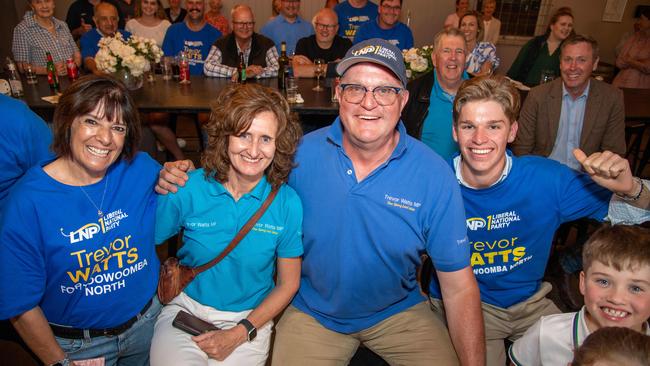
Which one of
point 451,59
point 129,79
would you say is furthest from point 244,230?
point 129,79

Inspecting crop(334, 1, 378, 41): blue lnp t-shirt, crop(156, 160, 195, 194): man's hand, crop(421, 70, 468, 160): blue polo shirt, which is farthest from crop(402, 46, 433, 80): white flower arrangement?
crop(156, 160, 195, 194): man's hand

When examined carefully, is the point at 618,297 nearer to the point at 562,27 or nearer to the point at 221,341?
the point at 221,341

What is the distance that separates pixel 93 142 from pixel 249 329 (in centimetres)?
97

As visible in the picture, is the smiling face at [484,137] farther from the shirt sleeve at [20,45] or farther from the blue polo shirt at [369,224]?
the shirt sleeve at [20,45]

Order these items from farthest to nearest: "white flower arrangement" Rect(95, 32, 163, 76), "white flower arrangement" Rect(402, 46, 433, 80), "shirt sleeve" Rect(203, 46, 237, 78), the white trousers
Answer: "shirt sleeve" Rect(203, 46, 237, 78) → "white flower arrangement" Rect(402, 46, 433, 80) → "white flower arrangement" Rect(95, 32, 163, 76) → the white trousers

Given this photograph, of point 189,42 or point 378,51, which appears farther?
point 189,42

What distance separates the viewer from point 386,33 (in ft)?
17.1

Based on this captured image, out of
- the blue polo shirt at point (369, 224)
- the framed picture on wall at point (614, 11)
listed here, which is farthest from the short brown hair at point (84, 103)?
the framed picture on wall at point (614, 11)

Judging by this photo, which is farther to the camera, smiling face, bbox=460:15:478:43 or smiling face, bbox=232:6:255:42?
smiling face, bbox=460:15:478:43

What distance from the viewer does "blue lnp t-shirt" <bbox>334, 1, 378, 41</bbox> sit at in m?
5.83

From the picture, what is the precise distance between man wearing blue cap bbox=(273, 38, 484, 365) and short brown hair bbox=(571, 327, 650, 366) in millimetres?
611

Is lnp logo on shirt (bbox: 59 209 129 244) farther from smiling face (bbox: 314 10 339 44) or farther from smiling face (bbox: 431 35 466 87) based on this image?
smiling face (bbox: 314 10 339 44)

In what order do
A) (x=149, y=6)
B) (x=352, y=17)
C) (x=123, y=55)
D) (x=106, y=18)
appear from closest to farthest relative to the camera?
(x=123, y=55) < (x=106, y=18) < (x=149, y=6) < (x=352, y=17)

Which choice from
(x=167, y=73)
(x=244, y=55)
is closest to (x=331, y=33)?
(x=244, y=55)
